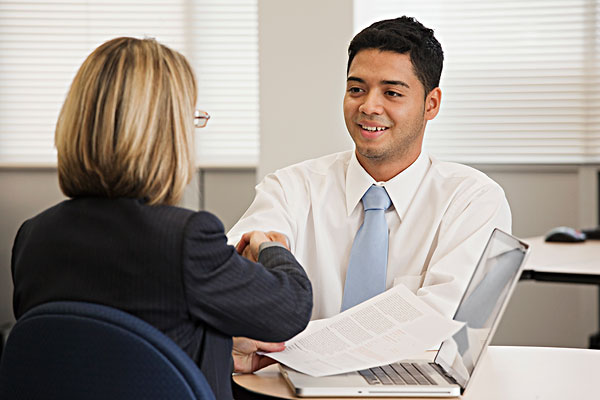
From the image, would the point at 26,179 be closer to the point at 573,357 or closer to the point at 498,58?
the point at 498,58

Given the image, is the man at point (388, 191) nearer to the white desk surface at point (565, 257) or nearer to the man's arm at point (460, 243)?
the man's arm at point (460, 243)

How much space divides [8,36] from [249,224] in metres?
2.74

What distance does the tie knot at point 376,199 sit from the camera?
5.92 ft

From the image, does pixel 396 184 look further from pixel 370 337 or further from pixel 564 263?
pixel 564 263

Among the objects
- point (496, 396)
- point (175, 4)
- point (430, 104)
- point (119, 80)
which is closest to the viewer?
point (119, 80)

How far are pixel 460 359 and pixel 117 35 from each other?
319 cm

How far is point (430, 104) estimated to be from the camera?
1983 millimetres

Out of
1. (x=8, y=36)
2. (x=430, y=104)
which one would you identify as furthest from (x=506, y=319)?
(x=8, y=36)

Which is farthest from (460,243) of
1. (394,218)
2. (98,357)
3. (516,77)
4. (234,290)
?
(516,77)

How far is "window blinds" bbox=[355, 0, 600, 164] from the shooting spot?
3574 mm

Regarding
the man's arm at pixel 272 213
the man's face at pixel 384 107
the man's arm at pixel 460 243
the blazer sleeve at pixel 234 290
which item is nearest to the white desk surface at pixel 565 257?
the man's arm at pixel 460 243

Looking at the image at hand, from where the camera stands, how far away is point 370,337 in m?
1.27

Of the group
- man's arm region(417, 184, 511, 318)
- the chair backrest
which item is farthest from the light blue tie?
the chair backrest

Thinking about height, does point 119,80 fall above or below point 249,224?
above
